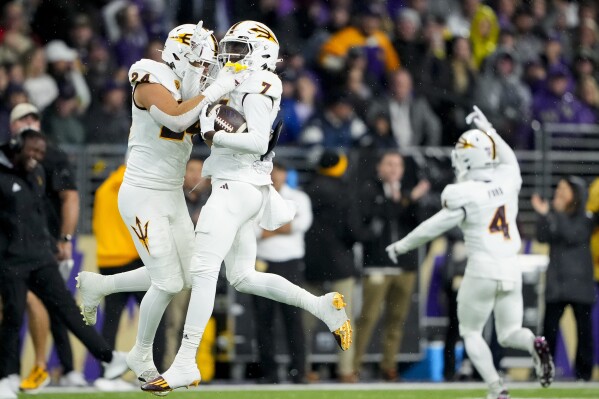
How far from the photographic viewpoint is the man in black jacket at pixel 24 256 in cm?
1162

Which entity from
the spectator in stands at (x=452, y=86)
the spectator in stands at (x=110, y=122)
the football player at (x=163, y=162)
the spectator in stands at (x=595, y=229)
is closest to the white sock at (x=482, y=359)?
the football player at (x=163, y=162)

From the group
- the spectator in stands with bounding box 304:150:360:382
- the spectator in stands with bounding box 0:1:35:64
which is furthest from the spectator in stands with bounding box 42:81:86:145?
the spectator in stands with bounding box 304:150:360:382

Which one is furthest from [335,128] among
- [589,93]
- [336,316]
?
[336,316]

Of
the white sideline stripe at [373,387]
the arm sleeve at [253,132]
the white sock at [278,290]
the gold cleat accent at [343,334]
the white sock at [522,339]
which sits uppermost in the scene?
the arm sleeve at [253,132]

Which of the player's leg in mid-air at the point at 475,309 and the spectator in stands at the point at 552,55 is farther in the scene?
the spectator in stands at the point at 552,55

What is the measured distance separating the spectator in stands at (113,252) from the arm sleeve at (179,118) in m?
3.28

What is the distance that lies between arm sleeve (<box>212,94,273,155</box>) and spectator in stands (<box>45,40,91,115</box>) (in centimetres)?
666

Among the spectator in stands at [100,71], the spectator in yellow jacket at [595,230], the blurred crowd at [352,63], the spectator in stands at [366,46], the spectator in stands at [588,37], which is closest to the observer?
the spectator in yellow jacket at [595,230]

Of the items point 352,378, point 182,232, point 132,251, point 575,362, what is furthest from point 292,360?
point 182,232

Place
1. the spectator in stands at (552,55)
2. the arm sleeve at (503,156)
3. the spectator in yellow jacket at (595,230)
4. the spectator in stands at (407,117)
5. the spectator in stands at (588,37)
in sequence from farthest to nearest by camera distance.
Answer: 1. the spectator in stands at (588,37)
2. the spectator in stands at (552,55)
3. the spectator in stands at (407,117)
4. the spectator in yellow jacket at (595,230)
5. the arm sleeve at (503,156)

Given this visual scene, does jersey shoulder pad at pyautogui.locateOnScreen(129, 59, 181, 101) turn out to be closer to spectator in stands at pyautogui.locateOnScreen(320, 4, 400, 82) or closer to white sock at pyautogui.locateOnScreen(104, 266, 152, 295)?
white sock at pyautogui.locateOnScreen(104, 266, 152, 295)

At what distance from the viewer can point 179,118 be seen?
31.3 ft

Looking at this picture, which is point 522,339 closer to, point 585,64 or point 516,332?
point 516,332

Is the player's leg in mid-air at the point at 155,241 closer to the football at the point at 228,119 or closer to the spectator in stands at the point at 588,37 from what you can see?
the football at the point at 228,119
